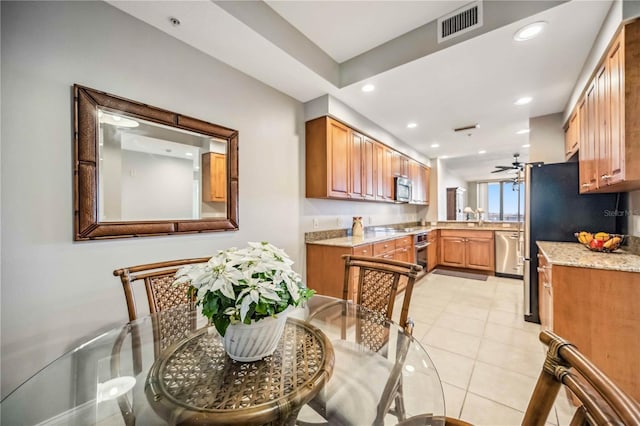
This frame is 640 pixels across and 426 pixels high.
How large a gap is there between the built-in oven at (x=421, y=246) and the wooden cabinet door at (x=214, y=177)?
10.6 ft

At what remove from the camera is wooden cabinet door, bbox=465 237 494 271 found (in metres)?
4.80

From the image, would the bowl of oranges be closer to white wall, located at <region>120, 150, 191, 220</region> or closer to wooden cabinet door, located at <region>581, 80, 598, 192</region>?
wooden cabinet door, located at <region>581, 80, 598, 192</region>

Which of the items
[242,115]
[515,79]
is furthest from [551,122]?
[242,115]

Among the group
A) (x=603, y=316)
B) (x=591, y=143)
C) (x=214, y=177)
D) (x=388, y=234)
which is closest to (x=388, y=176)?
(x=388, y=234)

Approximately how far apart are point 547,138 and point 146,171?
4.71 m

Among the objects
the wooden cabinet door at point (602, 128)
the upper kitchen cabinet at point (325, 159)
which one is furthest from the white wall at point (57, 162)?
the wooden cabinet door at point (602, 128)

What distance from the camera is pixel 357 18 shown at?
2.11 metres

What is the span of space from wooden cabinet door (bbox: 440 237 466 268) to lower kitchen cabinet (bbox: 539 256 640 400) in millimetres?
3593

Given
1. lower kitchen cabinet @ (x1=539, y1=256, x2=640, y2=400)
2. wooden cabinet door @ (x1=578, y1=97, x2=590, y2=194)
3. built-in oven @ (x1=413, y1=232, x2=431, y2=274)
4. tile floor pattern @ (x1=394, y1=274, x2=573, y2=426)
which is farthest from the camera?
built-in oven @ (x1=413, y1=232, x2=431, y2=274)

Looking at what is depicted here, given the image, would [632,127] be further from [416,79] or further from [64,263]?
[64,263]

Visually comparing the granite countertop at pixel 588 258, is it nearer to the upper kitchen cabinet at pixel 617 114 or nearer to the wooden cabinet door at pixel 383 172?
the upper kitchen cabinet at pixel 617 114

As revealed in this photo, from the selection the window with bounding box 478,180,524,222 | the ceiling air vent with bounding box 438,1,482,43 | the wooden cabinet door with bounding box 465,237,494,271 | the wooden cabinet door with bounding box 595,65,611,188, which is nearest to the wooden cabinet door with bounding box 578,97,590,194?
the wooden cabinet door with bounding box 595,65,611,188

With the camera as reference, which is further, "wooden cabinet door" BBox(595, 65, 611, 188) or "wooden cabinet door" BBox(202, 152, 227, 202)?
"wooden cabinet door" BBox(202, 152, 227, 202)

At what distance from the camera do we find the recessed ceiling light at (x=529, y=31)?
1822mm
